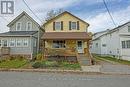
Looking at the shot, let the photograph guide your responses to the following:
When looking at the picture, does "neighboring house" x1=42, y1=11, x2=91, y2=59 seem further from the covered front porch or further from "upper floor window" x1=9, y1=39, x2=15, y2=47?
"upper floor window" x1=9, y1=39, x2=15, y2=47

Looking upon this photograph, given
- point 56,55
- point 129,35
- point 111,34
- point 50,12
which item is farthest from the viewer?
point 50,12

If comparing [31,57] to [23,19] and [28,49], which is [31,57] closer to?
[28,49]

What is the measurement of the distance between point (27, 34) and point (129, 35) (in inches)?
649

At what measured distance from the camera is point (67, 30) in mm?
32969

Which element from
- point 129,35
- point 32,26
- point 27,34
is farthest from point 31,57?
point 129,35

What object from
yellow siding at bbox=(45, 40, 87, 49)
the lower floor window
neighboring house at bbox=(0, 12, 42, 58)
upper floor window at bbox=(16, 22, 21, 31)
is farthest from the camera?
upper floor window at bbox=(16, 22, 21, 31)

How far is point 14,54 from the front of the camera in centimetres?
3162

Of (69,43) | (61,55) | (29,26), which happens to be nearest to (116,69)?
(61,55)

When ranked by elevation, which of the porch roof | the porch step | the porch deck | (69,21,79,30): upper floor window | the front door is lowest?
the porch step

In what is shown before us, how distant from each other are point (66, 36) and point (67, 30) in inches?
108

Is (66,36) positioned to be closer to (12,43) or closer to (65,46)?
(65,46)

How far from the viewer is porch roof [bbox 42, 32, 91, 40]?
29672mm

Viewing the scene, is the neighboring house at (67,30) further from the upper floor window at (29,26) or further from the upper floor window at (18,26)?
the upper floor window at (18,26)

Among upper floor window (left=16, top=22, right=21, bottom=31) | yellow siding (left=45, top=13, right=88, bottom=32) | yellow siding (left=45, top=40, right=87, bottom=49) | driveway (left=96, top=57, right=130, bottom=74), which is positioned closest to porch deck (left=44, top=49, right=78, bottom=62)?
yellow siding (left=45, top=40, right=87, bottom=49)
